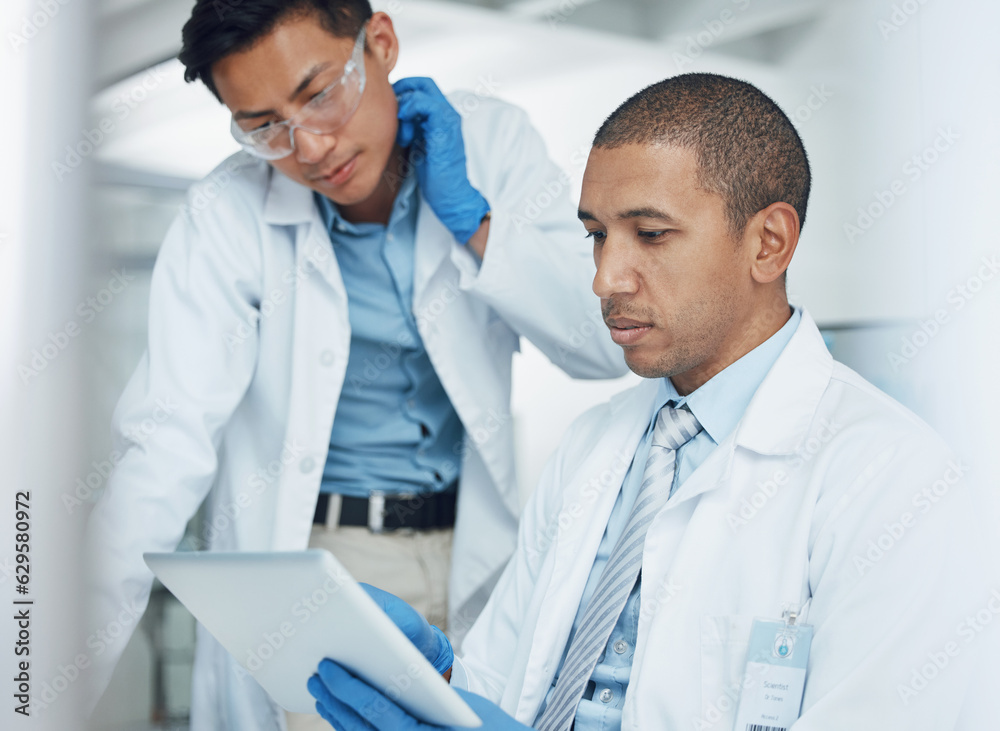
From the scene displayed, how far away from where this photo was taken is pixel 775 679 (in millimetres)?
1020

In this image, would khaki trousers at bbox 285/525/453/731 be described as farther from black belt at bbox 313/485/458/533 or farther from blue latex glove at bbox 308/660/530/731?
blue latex glove at bbox 308/660/530/731

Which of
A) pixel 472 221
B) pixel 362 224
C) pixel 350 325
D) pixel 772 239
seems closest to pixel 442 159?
pixel 472 221

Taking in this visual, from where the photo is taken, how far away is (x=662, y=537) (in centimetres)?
117

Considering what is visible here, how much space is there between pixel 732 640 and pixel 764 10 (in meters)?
2.19

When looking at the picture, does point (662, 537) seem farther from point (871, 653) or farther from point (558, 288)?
point (558, 288)

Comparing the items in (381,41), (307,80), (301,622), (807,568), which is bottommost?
(301,622)

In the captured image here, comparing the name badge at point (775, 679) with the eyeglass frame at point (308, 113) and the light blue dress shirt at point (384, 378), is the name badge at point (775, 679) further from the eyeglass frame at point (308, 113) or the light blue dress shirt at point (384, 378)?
the eyeglass frame at point (308, 113)

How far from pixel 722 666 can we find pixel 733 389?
38 centimetres

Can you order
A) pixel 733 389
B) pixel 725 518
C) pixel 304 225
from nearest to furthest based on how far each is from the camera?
pixel 725 518 < pixel 733 389 < pixel 304 225

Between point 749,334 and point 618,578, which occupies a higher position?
point 749,334

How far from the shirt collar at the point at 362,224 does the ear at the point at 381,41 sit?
8.4 inches

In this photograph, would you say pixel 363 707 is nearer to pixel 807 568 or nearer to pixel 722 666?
pixel 722 666

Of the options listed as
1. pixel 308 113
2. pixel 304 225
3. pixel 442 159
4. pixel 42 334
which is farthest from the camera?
pixel 304 225

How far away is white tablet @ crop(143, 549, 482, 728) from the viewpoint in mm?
854
